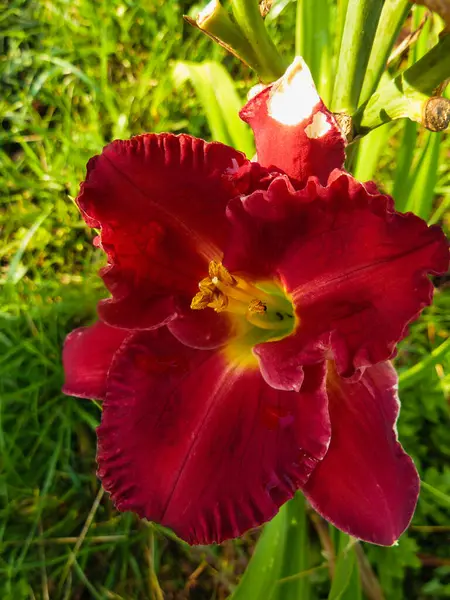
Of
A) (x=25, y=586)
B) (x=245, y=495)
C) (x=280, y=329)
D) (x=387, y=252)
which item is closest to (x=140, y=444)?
(x=245, y=495)

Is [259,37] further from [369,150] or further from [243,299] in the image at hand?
[369,150]

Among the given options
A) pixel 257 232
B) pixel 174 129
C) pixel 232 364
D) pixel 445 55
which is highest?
pixel 445 55

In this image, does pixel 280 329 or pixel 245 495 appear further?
pixel 280 329

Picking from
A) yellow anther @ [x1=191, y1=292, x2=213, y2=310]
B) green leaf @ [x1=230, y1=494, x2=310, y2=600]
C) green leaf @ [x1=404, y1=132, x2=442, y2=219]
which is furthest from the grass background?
yellow anther @ [x1=191, y1=292, x2=213, y2=310]

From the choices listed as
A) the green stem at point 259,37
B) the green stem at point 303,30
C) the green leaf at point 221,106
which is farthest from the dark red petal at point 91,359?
the green stem at point 303,30

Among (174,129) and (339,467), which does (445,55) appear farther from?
(174,129)
